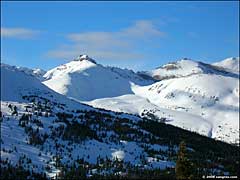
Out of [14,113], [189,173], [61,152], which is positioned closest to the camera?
[189,173]

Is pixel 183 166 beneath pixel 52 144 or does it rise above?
beneath

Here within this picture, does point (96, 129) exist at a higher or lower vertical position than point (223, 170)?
higher

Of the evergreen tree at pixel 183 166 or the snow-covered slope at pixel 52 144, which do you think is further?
the snow-covered slope at pixel 52 144

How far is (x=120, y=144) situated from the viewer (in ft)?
613

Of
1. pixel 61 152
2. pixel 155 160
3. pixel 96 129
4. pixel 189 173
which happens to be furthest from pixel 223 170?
pixel 189 173

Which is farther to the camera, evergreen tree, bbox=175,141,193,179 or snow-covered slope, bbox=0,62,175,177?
snow-covered slope, bbox=0,62,175,177

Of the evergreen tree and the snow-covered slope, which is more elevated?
the snow-covered slope

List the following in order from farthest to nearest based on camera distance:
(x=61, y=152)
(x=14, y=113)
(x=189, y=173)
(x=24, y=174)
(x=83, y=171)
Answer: (x=14, y=113), (x=61, y=152), (x=83, y=171), (x=24, y=174), (x=189, y=173)

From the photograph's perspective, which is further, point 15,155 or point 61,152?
point 61,152

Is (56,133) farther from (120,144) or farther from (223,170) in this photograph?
(223,170)

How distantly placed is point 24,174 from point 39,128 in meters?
38.7

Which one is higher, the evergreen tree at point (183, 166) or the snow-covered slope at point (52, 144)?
the snow-covered slope at point (52, 144)

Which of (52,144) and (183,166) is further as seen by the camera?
(52,144)

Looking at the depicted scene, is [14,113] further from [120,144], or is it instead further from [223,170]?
[223,170]
